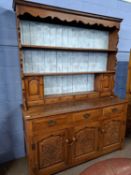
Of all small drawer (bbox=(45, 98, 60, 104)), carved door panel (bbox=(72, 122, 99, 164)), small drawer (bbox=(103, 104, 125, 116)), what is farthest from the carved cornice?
carved door panel (bbox=(72, 122, 99, 164))

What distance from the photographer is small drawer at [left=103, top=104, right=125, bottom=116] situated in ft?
6.27

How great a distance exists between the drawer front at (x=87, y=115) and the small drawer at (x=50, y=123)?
15cm

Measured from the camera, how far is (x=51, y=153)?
1674mm

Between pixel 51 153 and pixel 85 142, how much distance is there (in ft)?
1.63

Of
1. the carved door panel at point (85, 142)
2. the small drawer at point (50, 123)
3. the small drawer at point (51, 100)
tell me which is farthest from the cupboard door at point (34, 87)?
the carved door panel at point (85, 142)

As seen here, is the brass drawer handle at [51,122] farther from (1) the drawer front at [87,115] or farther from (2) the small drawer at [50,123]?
(1) the drawer front at [87,115]

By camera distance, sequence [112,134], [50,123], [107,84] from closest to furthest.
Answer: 1. [50,123]
2. [112,134]
3. [107,84]

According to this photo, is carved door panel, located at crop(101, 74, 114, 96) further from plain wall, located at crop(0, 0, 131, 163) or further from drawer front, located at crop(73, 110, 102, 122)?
plain wall, located at crop(0, 0, 131, 163)

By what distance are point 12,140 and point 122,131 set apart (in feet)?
5.58

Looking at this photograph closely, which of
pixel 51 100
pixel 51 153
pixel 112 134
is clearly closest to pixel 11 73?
pixel 51 100

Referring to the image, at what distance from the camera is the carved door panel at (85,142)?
70.6 inches

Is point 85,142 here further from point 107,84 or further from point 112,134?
point 107,84

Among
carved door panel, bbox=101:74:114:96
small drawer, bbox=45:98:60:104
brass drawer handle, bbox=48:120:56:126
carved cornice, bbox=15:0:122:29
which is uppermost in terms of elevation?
carved cornice, bbox=15:0:122:29

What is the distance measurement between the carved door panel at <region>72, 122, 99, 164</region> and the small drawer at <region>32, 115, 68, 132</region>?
0.22 m
